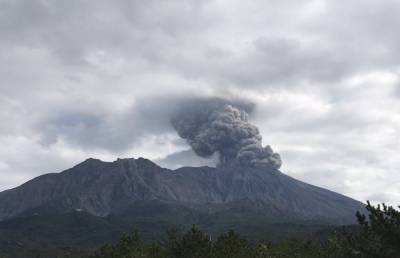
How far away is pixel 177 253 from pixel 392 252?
145 feet

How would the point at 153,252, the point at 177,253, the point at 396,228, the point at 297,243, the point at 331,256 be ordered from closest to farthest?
1. the point at 396,228
2. the point at 331,256
3. the point at 177,253
4. the point at 153,252
5. the point at 297,243

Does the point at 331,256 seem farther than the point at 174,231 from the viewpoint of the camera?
No

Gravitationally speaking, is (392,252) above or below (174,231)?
below

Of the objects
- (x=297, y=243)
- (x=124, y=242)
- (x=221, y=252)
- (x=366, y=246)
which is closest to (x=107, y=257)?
(x=124, y=242)

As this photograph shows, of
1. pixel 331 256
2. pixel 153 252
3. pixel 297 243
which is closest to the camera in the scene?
pixel 331 256

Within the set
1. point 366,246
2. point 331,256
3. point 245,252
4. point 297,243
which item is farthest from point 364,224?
point 297,243

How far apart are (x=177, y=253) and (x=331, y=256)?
20.6m

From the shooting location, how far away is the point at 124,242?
7719cm

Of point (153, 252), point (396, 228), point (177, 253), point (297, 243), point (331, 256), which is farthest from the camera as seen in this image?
point (297, 243)

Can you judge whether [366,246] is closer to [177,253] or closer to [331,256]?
[331,256]

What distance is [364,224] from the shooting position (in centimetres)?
3134

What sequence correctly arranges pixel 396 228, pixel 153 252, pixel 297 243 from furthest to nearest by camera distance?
pixel 297 243, pixel 153 252, pixel 396 228

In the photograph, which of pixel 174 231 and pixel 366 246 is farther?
pixel 174 231

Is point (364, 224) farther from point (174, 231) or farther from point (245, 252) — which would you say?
point (174, 231)
